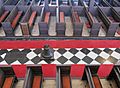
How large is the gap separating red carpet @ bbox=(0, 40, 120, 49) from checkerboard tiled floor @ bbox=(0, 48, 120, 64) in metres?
0.17

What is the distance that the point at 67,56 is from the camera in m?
4.25

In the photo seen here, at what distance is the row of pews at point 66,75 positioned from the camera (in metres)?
3.16

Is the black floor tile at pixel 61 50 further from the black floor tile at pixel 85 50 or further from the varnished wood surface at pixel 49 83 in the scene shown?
the varnished wood surface at pixel 49 83

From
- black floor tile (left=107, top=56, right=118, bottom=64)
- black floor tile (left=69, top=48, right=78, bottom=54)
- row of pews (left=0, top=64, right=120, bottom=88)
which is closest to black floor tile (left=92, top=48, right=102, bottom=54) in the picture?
black floor tile (left=107, top=56, right=118, bottom=64)

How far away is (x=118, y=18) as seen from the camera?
5.66 m

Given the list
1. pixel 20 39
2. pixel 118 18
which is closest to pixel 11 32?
pixel 20 39

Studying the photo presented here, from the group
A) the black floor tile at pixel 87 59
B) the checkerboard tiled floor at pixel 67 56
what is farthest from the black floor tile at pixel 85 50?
the black floor tile at pixel 87 59

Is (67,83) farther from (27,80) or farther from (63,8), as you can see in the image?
(63,8)

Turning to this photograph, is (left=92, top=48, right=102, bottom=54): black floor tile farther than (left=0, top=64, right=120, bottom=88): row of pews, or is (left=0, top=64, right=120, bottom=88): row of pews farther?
(left=92, top=48, right=102, bottom=54): black floor tile

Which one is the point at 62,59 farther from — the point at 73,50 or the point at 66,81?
the point at 66,81

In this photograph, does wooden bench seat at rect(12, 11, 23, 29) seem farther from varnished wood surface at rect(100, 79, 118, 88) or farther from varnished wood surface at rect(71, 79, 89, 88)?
varnished wood surface at rect(100, 79, 118, 88)

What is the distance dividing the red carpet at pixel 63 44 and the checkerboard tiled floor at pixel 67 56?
0.17 meters

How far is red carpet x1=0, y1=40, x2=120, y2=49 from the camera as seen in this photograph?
4.66 m

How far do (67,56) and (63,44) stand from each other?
0.63 meters
